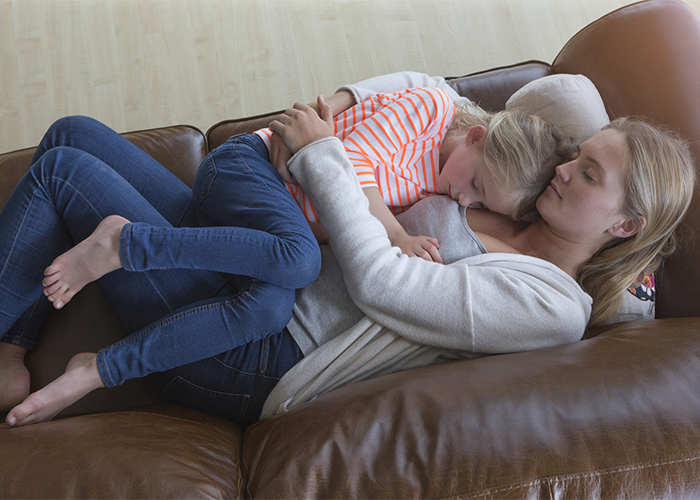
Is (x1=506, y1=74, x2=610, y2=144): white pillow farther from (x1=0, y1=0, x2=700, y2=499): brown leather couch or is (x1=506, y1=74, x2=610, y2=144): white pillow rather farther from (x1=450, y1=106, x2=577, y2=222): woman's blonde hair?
(x1=0, y1=0, x2=700, y2=499): brown leather couch

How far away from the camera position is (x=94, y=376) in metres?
0.98

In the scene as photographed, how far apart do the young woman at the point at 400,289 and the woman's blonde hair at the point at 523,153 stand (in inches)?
2.0

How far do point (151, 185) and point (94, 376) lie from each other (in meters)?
0.48

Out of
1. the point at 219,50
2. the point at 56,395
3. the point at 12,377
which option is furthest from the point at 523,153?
the point at 219,50

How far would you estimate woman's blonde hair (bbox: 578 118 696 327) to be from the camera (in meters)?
1.08

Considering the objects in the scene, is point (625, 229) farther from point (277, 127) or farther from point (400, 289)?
point (277, 127)

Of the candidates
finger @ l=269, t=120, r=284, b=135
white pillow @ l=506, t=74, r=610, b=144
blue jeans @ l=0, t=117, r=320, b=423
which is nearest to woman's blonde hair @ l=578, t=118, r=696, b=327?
white pillow @ l=506, t=74, r=610, b=144

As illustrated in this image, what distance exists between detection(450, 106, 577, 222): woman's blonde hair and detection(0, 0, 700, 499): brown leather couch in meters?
0.38

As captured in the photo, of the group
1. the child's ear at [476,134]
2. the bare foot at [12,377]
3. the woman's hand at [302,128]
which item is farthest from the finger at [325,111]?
the bare foot at [12,377]

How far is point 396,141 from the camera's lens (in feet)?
4.09

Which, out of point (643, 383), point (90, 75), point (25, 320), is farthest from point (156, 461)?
point (90, 75)

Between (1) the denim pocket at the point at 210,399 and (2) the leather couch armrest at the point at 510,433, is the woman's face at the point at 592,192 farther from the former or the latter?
(1) the denim pocket at the point at 210,399

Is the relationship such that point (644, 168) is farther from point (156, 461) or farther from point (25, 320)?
Answer: point (25, 320)

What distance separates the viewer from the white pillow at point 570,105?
4.23ft
